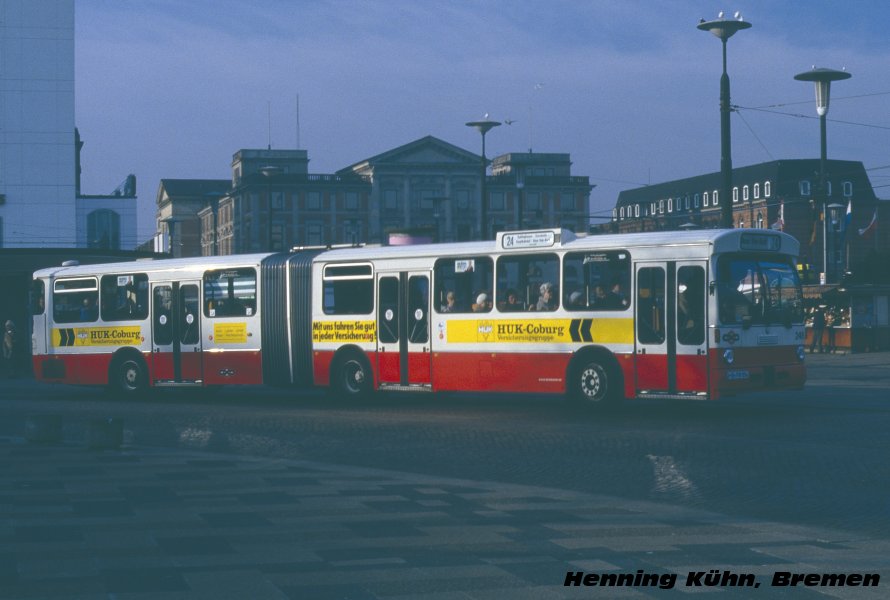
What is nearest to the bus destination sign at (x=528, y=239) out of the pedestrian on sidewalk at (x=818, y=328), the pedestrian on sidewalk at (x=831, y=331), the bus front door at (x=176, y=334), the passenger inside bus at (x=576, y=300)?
the passenger inside bus at (x=576, y=300)

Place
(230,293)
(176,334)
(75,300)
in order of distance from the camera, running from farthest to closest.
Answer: (75,300) → (176,334) → (230,293)

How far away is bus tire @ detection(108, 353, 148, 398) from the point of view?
27.0 m

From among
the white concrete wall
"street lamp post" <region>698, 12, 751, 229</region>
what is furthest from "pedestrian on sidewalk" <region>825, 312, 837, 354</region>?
the white concrete wall

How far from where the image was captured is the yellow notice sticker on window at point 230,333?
83.8 ft

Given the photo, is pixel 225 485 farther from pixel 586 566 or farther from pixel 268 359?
pixel 268 359

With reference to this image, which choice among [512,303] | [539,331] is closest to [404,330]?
[512,303]

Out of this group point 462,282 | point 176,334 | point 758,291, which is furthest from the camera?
point 176,334

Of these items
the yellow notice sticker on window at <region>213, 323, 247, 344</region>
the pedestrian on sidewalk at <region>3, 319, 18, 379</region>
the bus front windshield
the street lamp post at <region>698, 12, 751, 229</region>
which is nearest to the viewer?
the bus front windshield

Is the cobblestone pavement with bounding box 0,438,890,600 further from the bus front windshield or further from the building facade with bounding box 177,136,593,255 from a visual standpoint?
the building facade with bounding box 177,136,593,255

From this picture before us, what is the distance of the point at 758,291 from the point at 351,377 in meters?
7.92

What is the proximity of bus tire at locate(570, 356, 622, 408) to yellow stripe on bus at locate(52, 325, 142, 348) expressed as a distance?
10.3 metres

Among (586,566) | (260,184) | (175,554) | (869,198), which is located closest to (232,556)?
(175,554)

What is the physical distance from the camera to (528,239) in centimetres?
2181

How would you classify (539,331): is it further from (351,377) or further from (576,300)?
(351,377)
